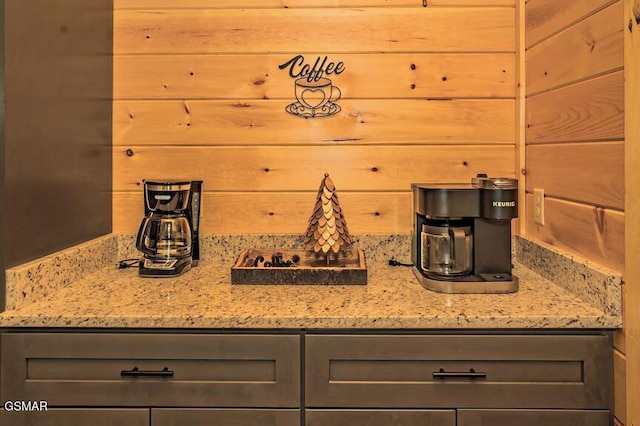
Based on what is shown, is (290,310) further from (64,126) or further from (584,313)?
(64,126)

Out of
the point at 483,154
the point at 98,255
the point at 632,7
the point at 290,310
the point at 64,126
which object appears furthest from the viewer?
the point at 483,154

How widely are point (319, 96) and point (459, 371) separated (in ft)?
3.62

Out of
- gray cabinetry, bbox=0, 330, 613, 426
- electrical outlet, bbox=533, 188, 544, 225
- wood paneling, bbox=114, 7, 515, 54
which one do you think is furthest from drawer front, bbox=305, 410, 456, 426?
wood paneling, bbox=114, 7, 515, 54

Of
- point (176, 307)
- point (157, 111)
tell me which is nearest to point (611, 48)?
point (176, 307)

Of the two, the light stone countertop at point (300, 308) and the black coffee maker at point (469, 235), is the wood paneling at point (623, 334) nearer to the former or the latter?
the light stone countertop at point (300, 308)

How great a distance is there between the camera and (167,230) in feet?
5.59

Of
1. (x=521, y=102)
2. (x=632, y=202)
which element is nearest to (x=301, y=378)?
(x=632, y=202)

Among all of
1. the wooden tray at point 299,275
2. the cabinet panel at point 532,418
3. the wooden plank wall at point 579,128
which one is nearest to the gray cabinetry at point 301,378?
the cabinet panel at point 532,418

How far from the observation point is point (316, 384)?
1235mm

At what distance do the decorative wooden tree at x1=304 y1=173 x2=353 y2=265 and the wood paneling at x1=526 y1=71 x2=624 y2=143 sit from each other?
2.38 feet

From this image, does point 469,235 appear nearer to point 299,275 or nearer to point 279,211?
point 299,275

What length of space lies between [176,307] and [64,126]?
0.70 metres

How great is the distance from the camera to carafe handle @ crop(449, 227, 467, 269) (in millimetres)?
1522

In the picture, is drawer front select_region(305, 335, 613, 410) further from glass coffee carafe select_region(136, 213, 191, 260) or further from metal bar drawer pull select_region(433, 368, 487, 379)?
glass coffee carafe select_region(136, 213, 191, 260)
